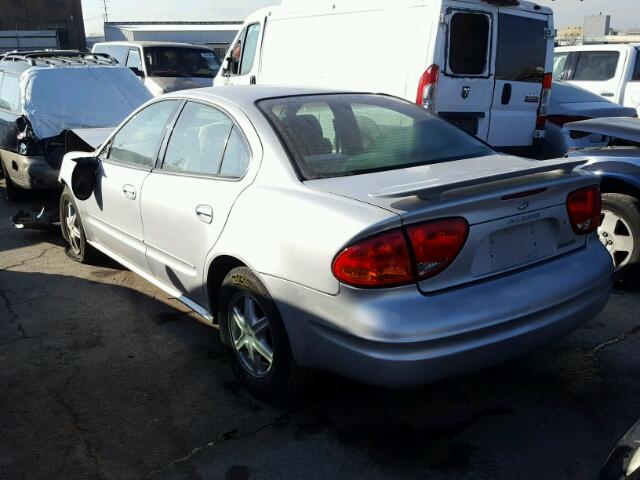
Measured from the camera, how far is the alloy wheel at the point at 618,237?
171 inches

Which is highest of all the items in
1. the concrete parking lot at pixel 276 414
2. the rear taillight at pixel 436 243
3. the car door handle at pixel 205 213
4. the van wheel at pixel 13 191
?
the rear taillight at pixel 436 243

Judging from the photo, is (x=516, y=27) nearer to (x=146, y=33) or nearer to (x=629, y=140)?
(x=629, y=140)

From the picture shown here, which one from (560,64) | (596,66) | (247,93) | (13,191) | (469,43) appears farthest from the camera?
(560,64)

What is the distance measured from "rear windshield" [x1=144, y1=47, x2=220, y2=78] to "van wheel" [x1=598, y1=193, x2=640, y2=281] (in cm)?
1061

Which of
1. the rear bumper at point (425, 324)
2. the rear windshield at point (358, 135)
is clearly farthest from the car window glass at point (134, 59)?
the rear bumper at point (425, 324)

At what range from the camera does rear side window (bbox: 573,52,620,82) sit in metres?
10.4

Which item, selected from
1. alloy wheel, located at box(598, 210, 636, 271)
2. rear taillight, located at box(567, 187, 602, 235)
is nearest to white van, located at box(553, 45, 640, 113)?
alloy wheel, located at box(598, 210, 636, 271)

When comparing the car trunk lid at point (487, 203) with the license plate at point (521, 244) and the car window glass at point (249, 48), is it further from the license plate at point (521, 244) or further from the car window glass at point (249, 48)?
the car window glass at point (249, 48)

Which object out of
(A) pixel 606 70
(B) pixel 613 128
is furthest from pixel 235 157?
(A) pixel 606 70

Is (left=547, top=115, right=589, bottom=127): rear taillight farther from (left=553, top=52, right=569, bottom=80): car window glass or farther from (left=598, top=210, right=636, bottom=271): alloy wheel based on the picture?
(left=598, top=210, right=636, bottom=271): alloy wheel

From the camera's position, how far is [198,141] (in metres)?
3.60

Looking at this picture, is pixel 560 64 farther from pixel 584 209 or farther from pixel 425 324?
pixel 425 324

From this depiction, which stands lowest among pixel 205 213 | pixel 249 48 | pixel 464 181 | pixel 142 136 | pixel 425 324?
pixel 425 324

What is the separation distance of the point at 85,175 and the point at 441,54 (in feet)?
12.2
